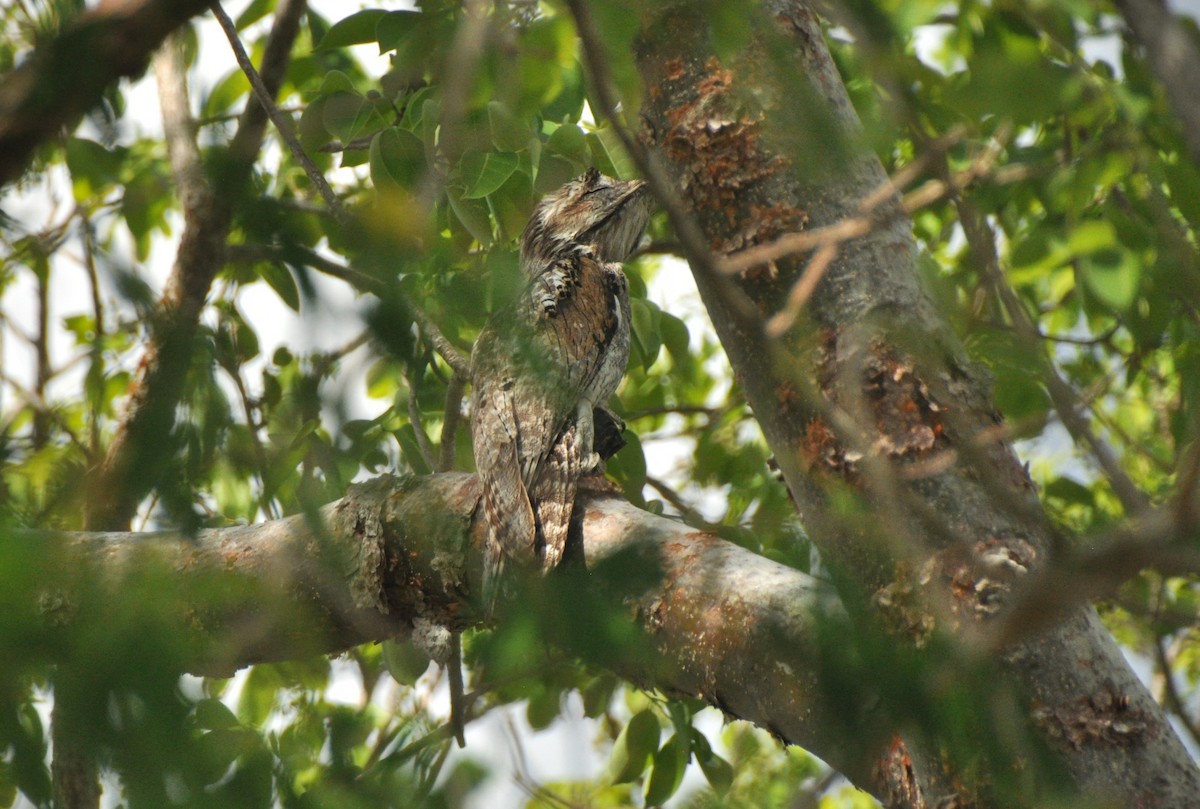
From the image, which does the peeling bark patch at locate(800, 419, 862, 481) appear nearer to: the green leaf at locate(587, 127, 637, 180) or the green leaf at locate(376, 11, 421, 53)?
the green leaf at locate(587, 127, 637, 180)

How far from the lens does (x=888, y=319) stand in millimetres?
2076

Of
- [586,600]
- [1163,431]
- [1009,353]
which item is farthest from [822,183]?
[1163,431]

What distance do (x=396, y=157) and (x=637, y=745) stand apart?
1.75 metres

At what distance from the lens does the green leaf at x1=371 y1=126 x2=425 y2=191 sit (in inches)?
102

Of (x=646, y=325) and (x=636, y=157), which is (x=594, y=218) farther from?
(x=636, y=157)

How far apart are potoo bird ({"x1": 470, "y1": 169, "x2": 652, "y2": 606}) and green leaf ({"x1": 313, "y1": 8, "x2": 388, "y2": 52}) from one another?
736 mm

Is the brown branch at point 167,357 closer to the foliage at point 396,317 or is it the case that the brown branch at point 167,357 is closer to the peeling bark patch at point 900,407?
the foliage at point 396,317

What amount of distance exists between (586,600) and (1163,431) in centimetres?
372

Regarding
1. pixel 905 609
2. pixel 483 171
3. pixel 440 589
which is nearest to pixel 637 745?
pixel 440 589

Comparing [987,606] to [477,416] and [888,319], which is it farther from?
[477,416]

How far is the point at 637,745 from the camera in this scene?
304 cm

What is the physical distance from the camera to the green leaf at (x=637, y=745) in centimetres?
303

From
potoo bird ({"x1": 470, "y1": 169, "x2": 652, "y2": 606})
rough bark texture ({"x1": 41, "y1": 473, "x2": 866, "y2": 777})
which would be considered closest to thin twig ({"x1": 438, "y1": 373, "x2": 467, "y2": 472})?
potoo bird ({"x1": 470, "y1": 169, "x2": 652, "y2": 606})

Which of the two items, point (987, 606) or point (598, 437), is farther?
point (598, 437)
